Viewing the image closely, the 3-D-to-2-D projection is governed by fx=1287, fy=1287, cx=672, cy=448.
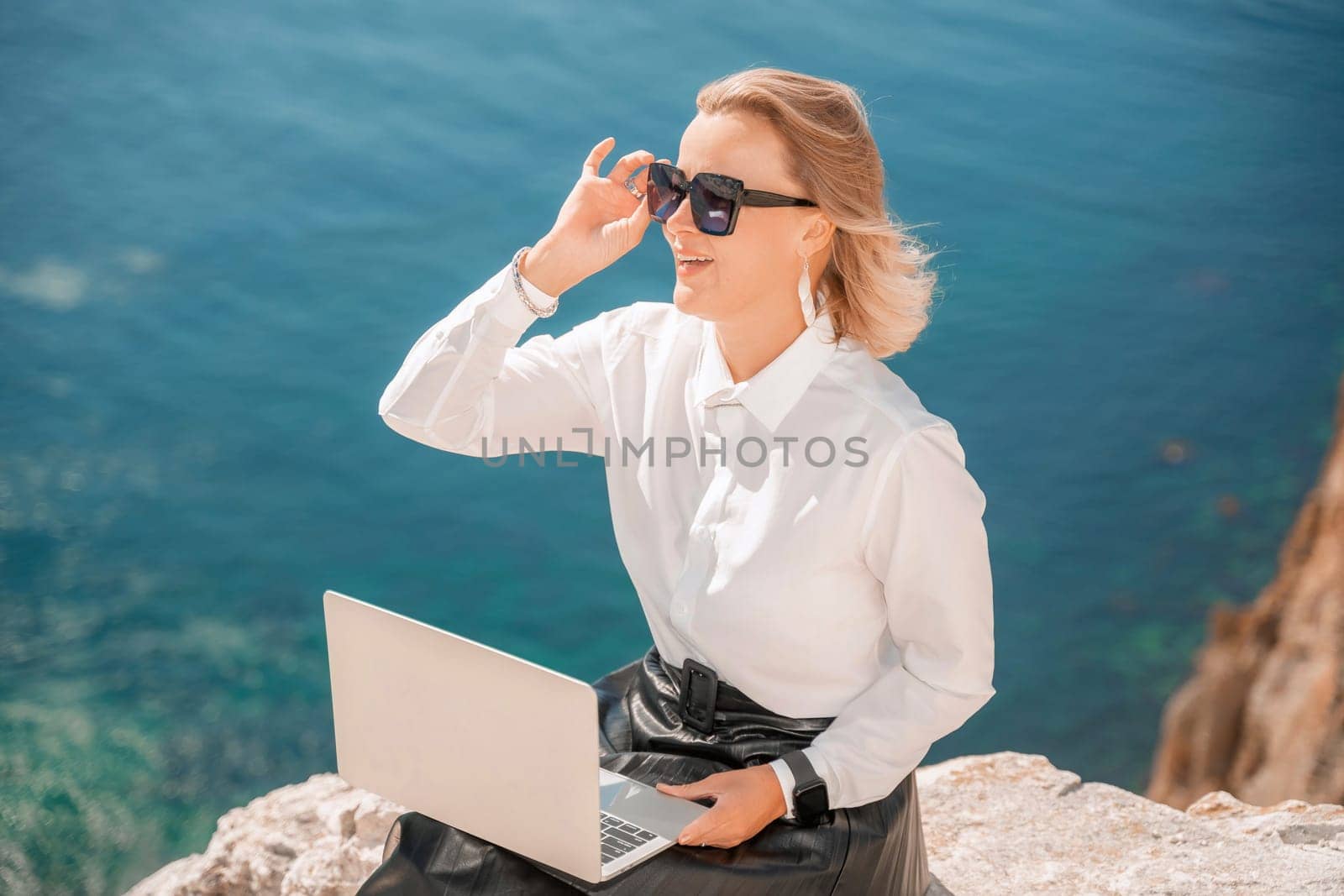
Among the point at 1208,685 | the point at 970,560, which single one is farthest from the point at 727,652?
the point at 1208,685

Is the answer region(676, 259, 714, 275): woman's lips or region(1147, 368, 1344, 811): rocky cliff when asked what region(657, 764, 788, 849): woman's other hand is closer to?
region(676, 259, 714, 275): woman's lips

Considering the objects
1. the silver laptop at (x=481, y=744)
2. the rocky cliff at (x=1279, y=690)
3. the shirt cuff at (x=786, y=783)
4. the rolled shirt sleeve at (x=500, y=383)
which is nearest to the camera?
the silver laptop at (x=481, y=744)

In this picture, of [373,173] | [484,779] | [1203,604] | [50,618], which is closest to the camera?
[484,779]

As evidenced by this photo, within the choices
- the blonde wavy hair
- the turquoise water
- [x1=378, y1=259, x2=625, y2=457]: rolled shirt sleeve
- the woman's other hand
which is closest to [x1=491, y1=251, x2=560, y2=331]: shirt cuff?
[x1=378, y1=259, x2=625, y2=457]: rolled shirt sleeve

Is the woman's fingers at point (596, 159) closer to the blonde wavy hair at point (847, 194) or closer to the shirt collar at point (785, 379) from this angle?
the blonde wavy hair at point (847, 194)

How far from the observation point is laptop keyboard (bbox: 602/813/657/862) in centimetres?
138

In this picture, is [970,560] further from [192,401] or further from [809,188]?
[192,401]

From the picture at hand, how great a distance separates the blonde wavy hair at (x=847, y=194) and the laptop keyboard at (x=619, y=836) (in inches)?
26.4

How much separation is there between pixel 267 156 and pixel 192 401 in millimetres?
1092

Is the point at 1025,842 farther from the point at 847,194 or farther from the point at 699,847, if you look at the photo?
the point at 847,194

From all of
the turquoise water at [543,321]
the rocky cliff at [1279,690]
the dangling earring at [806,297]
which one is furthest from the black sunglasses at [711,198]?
the turquoise water at [543,321]

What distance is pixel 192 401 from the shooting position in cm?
518

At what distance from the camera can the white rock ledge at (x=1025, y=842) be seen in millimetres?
2043

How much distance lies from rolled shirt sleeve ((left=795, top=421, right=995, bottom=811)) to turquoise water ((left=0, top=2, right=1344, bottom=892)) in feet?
12.1
